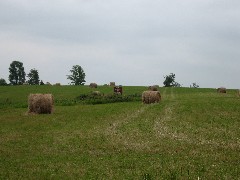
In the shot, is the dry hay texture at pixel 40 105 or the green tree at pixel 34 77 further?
the green tree at pixel 34 77

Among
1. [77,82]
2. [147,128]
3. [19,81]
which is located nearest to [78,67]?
[77,82]

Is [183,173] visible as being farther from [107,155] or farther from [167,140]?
[167,140]

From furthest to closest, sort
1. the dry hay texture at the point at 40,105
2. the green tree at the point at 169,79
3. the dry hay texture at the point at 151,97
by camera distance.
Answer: the green tree at the point at 169,79 → the dry hay texture at the point at 151,97 → the dry hay texture at the point at 40,105

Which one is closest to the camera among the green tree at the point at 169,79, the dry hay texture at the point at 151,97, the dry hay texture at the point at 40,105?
the dry hay texture at the point at 40,105

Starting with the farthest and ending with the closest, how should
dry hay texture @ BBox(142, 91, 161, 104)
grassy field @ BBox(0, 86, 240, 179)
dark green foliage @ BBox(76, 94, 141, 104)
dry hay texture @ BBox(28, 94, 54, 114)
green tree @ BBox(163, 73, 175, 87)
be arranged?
green tree @ BBox(163, 73, 175, 87) → dark green foliage @ BBox(76, 94, 141, 104) → dry hay texture @ BBox(142, 91, 161, 104) → dry hay texture @ BBox(28, 94, 54, 114) → grassy field @ BBox(0, 86, 240, 179)

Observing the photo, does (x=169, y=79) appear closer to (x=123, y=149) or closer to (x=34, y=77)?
(x=34, y=77)

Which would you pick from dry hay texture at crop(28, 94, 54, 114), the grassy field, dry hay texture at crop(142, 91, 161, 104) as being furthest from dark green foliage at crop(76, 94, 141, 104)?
the grassy field

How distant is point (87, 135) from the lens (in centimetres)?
1991

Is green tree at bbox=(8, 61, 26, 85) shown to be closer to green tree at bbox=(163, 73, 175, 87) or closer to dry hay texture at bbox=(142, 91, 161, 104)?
green tree at bbox=(163, 73, 175, 87)

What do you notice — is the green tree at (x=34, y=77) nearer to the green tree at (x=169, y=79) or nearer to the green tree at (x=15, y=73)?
the green tree at (x=15, y=73)

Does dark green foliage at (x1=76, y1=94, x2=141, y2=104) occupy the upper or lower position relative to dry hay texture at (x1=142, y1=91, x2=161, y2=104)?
lower

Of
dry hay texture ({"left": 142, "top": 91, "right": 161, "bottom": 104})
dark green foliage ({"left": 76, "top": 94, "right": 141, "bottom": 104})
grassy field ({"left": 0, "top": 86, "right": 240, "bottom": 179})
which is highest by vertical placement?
dry hay texture ({"left": 142, "top": 91, "right": 161, "bottom": 104})

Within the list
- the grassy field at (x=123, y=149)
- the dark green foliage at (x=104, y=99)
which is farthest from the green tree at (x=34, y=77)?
the grassy field at (x=123, y=149)

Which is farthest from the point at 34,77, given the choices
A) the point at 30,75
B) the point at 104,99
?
the point at 104,99
